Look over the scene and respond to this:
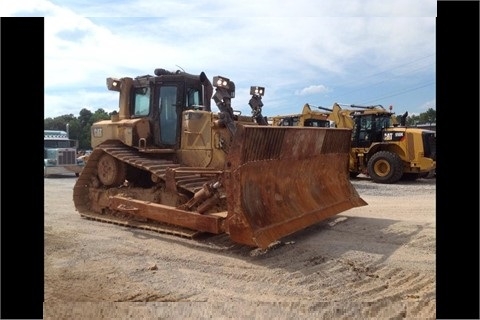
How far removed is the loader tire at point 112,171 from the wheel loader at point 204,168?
0.05 ft

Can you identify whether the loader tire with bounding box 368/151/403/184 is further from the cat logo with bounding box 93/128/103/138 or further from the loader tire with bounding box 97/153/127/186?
the cat logo with bounding box 93/128/103/138

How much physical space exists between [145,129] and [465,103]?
16.3 feet

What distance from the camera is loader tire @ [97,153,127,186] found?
684 centimetres

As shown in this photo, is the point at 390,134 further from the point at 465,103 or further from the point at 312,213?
the point at 465,103

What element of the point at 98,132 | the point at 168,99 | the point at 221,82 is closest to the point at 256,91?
the point at 221,82

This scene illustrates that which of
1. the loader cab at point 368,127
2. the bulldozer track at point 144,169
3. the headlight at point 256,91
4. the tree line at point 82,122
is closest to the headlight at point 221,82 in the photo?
the headlight at point 256,91

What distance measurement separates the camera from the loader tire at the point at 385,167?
12.3m

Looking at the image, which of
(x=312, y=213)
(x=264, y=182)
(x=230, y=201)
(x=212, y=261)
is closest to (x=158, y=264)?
(x=212, y=261)

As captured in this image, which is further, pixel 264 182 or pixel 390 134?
pixel 390 134

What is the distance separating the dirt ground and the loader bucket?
31 centimetres

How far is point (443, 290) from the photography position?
3445mm

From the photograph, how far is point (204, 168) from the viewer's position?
596 cm

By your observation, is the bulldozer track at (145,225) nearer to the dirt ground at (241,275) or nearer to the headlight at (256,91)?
the dirt ground at (241,275)

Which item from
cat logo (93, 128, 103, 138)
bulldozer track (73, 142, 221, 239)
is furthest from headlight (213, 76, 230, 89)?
cat logo (93, 128, 103, 138)
